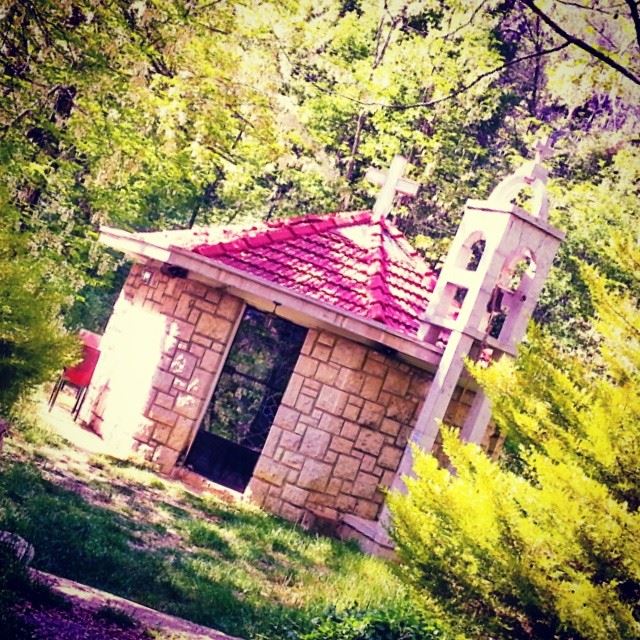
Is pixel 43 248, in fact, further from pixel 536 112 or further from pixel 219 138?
pixel 536 112

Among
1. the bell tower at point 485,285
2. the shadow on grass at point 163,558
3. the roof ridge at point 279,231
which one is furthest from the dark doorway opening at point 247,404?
the shadow on grass at point 163,558

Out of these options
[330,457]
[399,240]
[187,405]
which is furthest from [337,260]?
[187,405]

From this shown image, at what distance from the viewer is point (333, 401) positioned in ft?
28.3

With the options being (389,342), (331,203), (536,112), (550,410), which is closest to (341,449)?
(389,342)

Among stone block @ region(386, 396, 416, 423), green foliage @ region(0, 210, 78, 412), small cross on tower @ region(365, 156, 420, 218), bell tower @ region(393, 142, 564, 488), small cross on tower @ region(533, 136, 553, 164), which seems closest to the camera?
green foliage @ region(0, 210, 78, 412)

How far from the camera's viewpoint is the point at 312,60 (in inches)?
760

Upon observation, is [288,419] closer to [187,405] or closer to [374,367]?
[374,367]

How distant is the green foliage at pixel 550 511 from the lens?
12.0ft

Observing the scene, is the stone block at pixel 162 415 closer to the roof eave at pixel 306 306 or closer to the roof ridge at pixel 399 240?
the roof eave at pixel 306 306

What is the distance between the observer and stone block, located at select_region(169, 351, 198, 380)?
9000 millimetres

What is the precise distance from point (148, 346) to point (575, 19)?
6880 mm

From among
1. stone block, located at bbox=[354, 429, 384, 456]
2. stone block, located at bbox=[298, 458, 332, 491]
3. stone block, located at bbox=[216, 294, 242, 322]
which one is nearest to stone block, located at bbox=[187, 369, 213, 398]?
stone block, located at bbox=[216, 294, 242, 322]

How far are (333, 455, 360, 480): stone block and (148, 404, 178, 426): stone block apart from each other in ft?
7.64

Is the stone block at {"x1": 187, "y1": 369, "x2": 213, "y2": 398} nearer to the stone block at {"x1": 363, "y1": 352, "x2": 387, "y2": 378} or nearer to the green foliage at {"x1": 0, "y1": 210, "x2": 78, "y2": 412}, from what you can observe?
the stone block at {"x1": 363, "y1": 352, "x2": 387, "y2": 378}
